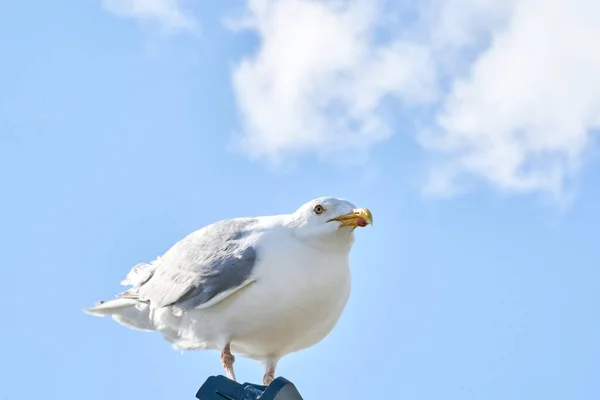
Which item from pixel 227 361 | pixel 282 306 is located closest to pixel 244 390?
pixel 282 306

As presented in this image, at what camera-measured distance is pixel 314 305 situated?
6.83 metres

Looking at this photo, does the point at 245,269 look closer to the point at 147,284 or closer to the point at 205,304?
the point at 205,304

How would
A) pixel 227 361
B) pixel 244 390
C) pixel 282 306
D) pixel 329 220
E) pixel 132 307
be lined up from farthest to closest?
1. pixel 132 307
2. pixel 329 220
3. pixel 227 361
4. pixel 282 306
5. pixel 244 390

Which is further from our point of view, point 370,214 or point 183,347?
point 183,347

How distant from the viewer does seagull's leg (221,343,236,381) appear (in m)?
6.99

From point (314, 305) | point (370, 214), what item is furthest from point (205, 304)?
point (370, 214)

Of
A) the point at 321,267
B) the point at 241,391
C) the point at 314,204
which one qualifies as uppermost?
the point at 314,204

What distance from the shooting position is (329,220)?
280 inches

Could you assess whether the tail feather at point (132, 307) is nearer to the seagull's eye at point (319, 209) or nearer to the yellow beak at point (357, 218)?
the seagull's eye at point (319, 209)

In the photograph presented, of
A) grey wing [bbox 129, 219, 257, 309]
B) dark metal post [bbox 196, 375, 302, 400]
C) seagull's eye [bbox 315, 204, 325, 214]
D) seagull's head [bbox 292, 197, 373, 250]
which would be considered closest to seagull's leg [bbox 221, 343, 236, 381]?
grey wing [bbox 129, 219, 257, 309]

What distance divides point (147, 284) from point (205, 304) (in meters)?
1.06

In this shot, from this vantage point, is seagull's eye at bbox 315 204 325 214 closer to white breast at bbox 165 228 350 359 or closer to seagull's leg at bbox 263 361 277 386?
white breast at bbox 165 228 350 359

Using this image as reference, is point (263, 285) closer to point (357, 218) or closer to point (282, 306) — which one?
point (282, 306)

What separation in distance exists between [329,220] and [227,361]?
134 cm
